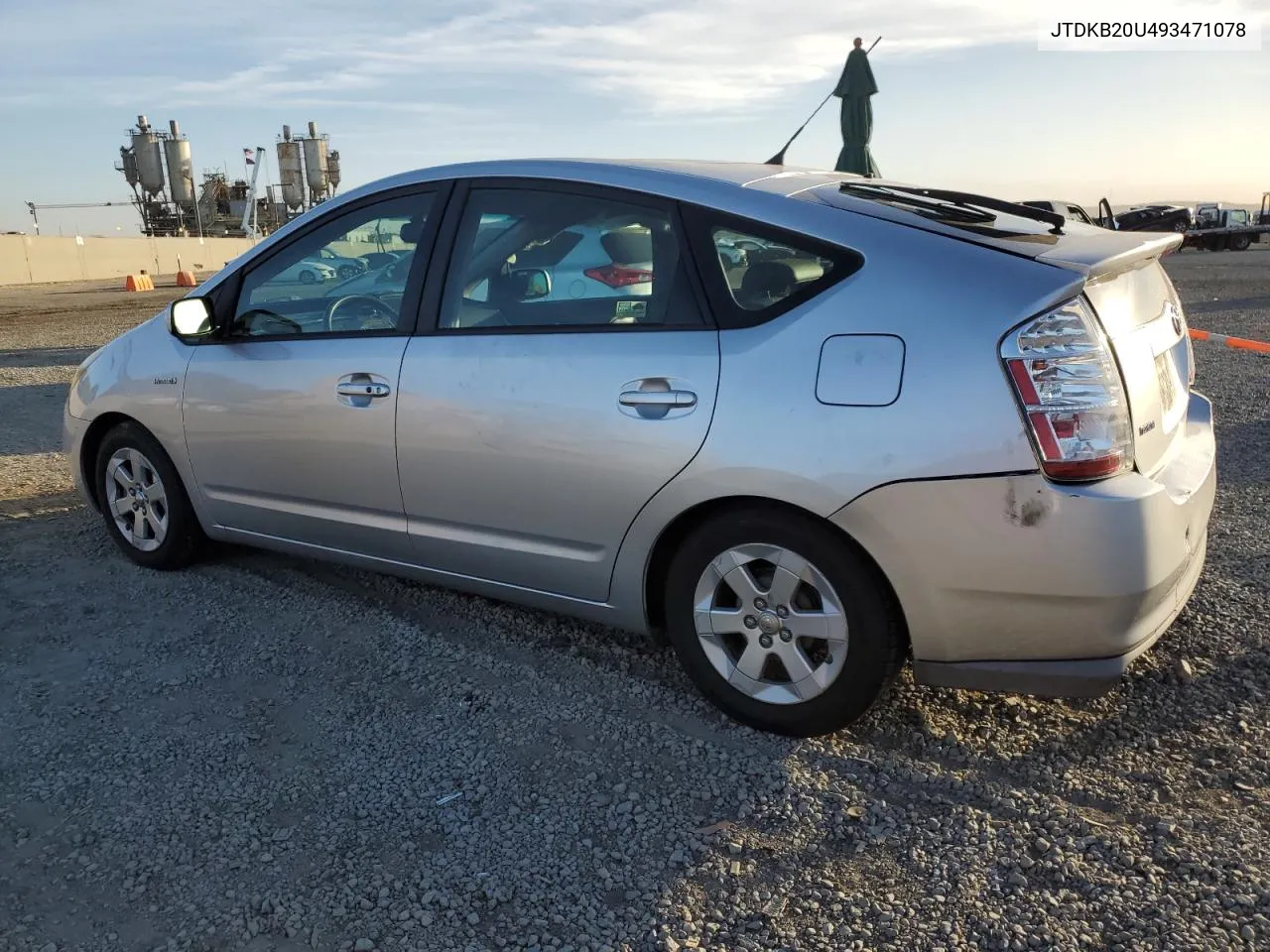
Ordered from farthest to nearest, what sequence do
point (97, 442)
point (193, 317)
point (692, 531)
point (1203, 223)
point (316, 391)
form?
point (1203, 223)
point (97, 442)
point (193, 317)
point (316, 391)
point (692, 531)

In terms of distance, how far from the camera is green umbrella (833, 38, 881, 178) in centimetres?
979

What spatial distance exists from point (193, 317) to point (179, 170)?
49019mm

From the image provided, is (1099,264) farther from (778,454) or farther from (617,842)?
(617,842)

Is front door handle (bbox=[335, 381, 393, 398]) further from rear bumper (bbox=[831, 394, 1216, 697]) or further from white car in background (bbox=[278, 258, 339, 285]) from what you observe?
rear bumper (bbox=[831, 394, 1216, 697])

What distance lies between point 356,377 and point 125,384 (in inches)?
56.6

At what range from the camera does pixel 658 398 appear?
9.64 feet

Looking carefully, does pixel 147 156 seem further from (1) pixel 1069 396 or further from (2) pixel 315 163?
(1) pixel 1069 396

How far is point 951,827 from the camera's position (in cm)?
255

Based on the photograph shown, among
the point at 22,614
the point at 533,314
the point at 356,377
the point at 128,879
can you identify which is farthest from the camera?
the point at 22,614

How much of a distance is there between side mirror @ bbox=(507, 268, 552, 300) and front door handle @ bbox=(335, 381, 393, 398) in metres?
0.55

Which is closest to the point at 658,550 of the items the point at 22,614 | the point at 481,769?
the point at 481,769

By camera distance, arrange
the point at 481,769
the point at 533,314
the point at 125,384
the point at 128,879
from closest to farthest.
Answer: the point at 128,879
the point at 481,769
the point at 533,314
the point at 125,384

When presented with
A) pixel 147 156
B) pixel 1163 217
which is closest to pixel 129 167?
pixel 147 156

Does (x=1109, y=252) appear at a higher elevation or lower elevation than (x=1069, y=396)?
higher
